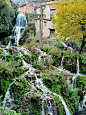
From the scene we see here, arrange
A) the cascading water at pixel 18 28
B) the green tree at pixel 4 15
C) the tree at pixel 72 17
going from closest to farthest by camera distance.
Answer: the tree at pixel 72 17 → the green tree at pixel 4 15 → the cascading water at pixel 18 28

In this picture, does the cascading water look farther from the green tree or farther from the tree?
the tree

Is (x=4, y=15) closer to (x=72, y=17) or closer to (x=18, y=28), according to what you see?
(x=18, y=28)

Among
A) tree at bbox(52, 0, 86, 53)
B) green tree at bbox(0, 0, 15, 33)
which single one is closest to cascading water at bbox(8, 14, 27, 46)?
green tree at bbox(0, 0, 15, 33)

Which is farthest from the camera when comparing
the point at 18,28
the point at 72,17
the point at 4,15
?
the point at 18,28

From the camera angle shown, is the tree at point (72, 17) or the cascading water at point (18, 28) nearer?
the tree at point (72, 17)

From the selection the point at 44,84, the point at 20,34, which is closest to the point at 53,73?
the point at 44,84

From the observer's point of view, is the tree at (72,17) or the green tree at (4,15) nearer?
the tree at (72,17)

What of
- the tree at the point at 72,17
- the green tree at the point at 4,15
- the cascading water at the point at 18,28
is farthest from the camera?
the cascading water at the point at 18,28

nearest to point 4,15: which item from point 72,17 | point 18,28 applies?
point 18,28

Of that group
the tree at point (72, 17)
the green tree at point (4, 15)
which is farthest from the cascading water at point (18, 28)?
the tree at point (72, 17)

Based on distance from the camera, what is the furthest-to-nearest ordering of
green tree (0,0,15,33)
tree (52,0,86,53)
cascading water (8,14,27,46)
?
cascading water (8,14,27,46) < green tree (0,0,15,33) < tree (52,0,86,53)

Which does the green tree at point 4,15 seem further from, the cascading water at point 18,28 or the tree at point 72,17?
the tree at point 72,17

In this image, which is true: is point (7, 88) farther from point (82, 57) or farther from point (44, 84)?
point (82, 57)

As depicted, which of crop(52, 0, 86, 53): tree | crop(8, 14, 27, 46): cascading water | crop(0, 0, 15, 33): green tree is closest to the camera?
crop(52, 0, 86, 53): tree
